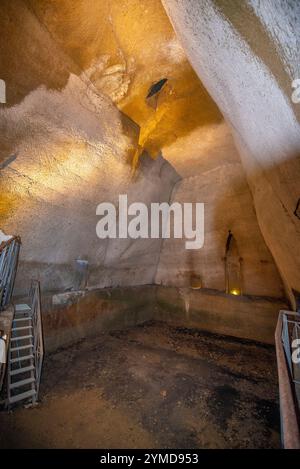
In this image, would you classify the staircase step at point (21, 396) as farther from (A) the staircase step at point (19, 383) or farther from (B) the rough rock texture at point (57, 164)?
(B) the rough rock texture at point (57, 164)

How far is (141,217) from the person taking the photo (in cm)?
966

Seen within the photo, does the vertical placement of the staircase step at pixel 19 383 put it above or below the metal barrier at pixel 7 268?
below

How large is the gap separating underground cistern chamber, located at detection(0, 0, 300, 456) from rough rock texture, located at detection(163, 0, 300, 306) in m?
0.02

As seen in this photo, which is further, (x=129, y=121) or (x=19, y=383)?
(x=129, y=121)

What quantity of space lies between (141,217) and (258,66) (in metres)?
7.23

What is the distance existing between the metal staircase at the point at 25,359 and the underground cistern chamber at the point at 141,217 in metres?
0.05

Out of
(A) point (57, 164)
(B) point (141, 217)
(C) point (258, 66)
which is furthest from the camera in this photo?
(B) point (141, 217)

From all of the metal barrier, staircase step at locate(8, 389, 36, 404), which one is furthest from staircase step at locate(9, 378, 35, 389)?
the metal barrier

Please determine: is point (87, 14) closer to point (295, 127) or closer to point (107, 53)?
point (107, 53)

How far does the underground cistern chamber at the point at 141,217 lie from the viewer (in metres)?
3.47

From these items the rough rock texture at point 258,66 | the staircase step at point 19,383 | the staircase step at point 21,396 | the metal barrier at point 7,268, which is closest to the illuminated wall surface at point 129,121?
the rough rock texture at point 258,66

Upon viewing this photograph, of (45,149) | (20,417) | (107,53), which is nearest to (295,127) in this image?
(107,53)

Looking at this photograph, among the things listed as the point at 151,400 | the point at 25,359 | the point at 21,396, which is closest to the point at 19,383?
the point at 21,396

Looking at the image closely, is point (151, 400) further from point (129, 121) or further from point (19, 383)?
point (129, 121)
